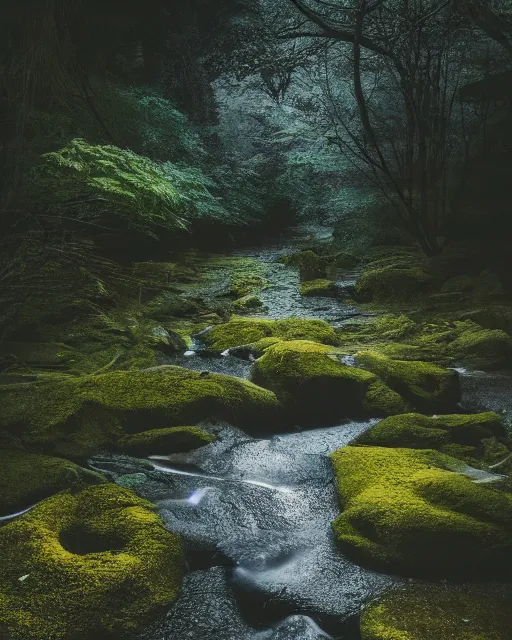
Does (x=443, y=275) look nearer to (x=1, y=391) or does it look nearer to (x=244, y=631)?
(x=1, y=391)

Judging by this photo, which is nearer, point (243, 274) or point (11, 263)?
point (11, 263)

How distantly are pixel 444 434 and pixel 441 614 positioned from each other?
1743 mm

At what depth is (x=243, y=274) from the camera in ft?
35.3

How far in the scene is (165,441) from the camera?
153 inches

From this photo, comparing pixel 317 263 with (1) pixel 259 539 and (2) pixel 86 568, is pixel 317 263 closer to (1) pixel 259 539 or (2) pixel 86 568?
(1) pixel 259 539

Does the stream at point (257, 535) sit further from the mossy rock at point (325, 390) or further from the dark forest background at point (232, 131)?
the dark forest background at point (232, 131)

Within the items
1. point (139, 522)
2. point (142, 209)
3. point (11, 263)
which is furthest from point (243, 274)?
point (139, 522)

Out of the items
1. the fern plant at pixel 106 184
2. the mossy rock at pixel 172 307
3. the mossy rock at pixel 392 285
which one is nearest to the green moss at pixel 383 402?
the fern plant at pixel 106 184

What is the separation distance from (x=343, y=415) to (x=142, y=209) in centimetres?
322

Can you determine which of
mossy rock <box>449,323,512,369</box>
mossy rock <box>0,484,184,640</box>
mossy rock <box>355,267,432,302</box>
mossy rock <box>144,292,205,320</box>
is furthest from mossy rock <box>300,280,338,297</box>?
mossy rock <box>0,484,184,640</box>

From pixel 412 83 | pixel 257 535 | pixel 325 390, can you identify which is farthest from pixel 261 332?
pixel 412 83

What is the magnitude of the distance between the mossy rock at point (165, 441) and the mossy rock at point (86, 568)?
2.26 ft

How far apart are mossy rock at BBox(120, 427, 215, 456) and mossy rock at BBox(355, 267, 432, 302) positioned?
550 centimetres

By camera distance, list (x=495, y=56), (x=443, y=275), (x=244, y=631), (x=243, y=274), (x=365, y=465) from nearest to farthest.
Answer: (x=244, y=631) → (x=365, y=465) → (x=443, y=275) → (x=243, y=274) → (x=495, y=56)
